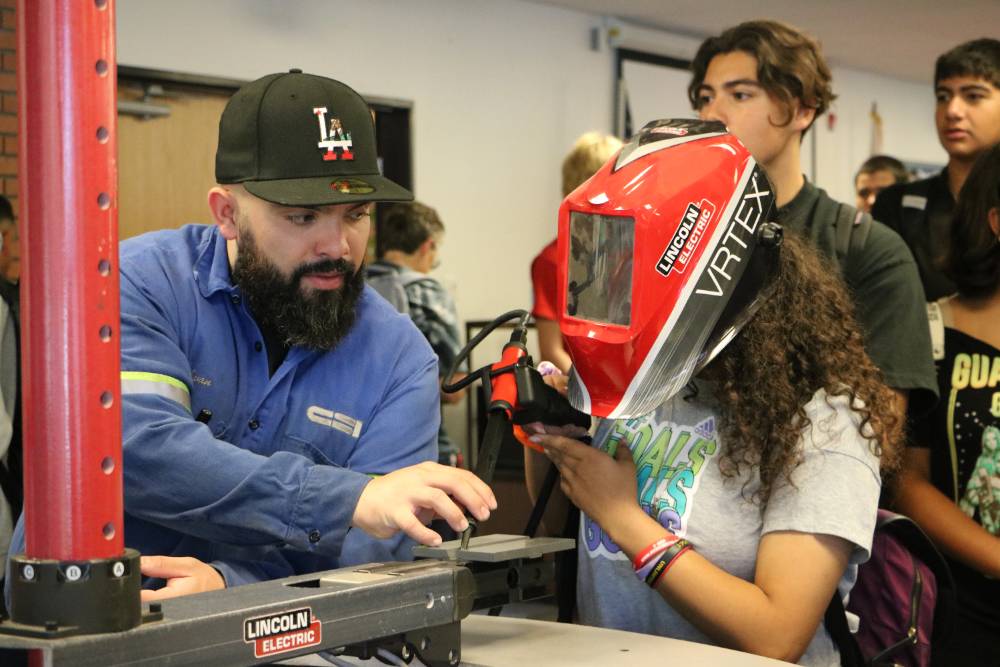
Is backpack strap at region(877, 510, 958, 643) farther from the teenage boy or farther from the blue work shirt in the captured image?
the blue work shirt

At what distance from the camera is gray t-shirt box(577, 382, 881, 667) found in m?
1.47

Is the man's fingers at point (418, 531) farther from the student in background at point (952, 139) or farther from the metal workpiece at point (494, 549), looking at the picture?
the student in background at point (952, 139)

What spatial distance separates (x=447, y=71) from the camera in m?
7.31

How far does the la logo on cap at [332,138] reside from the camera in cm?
152

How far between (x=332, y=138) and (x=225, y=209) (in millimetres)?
217

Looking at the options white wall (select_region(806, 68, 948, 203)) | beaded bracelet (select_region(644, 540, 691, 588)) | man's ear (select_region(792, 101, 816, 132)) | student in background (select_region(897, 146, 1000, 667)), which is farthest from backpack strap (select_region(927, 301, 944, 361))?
white wall (select_region(806, 68, 948, 203))

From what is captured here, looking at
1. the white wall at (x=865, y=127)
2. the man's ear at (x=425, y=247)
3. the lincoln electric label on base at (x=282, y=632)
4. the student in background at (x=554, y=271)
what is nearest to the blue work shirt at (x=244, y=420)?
the lincoln electric label on base at (x=282, y=632)

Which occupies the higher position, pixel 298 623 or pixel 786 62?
pixel 786 62

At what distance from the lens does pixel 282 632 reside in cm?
93

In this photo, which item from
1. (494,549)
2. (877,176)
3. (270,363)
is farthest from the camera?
(877,176)

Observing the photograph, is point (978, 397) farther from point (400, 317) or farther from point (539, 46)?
point (539, 46)

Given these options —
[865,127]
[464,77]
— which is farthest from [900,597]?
[865,127]

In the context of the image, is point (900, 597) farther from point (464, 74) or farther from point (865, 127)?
point (865, 127)

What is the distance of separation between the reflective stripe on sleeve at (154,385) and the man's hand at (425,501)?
315mm
